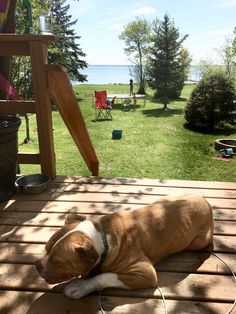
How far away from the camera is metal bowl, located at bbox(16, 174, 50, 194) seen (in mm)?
3908

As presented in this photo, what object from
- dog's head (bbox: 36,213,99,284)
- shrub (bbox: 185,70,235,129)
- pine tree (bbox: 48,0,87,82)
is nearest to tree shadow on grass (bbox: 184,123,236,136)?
shrub (bbox: 185,70,235,129)

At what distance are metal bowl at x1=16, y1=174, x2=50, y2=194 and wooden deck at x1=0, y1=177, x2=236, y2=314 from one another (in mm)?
88

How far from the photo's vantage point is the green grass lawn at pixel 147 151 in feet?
26.9

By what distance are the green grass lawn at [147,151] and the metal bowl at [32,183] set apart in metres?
3.80

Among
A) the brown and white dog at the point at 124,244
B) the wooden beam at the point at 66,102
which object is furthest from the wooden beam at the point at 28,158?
the brown and white dog at the point at 124,244

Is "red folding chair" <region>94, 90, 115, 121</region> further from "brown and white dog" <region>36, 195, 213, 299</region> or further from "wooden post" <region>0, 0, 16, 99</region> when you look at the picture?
"brown and white dog" <region>36, 195, 213, 299</region>

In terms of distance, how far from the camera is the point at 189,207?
2.73 meters

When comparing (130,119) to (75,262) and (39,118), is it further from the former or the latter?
(75,262)

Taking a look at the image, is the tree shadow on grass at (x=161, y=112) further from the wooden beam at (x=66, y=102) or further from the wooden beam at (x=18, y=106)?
the wooden beam at (x=18, y=106)

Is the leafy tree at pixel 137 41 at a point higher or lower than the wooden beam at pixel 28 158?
higher

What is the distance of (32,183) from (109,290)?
2.19 metres

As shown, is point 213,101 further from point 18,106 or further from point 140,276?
point 140,276

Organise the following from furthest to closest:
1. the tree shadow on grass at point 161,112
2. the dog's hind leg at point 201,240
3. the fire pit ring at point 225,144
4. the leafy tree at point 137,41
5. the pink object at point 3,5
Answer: the leafy tree at point 137,41 → the tree shadow on grass at point 161,112 → the fire pit ring at point 225,144 → the pink object at point 3,5 → the dog's hind leg at point 201,240

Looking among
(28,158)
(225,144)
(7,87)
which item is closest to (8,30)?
(7,87)
